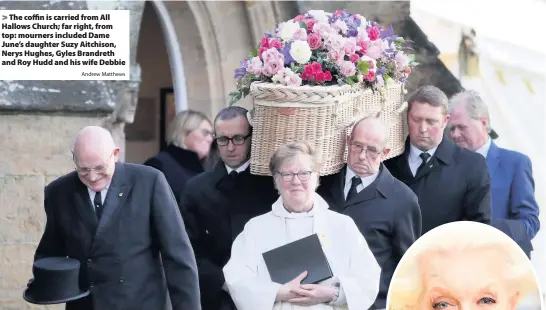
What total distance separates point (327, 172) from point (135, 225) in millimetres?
715

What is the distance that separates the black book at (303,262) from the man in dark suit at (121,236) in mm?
356

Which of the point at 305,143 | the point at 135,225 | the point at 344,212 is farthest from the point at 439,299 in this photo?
the point at 135,225

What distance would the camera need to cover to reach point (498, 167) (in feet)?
18.0

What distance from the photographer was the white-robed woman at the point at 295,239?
451 centimetres

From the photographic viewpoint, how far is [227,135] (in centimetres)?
486

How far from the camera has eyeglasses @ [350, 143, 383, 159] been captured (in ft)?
15.3

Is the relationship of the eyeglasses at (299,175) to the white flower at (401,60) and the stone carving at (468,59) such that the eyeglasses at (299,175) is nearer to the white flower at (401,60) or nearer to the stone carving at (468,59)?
the white flower at (401,60)

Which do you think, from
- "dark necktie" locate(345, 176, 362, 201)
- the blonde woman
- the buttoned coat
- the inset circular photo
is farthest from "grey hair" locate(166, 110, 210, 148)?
the inset circular photo

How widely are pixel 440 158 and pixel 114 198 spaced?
4.10ft

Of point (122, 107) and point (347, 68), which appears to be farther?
point (122, 107)

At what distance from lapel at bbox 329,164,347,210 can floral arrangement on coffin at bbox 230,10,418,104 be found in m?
0.34

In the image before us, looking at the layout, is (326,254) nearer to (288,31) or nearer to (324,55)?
(324,55)

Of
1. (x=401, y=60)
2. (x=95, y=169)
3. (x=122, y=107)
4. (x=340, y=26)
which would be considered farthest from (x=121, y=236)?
(x=122, y=107)
